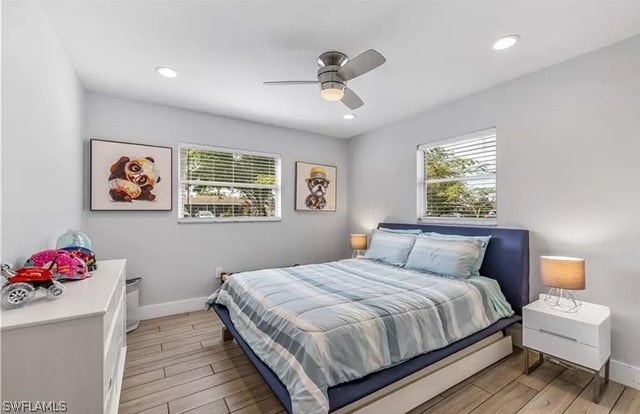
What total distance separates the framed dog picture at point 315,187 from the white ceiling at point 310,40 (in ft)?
5.03

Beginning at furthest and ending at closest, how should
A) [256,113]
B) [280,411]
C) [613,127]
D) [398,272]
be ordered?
1. [256,113]
2. [398,272]
3. [613,127]
4. [280,411]

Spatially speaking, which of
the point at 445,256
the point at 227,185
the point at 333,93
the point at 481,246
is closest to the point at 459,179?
the point at 481,246

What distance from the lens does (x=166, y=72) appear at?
263 cm

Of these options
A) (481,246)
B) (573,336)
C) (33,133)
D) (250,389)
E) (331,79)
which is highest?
(331,79)

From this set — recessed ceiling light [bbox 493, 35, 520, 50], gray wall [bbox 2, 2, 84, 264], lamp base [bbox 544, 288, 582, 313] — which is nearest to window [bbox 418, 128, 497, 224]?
lamp base [bbox 544, 288, 582, 313]

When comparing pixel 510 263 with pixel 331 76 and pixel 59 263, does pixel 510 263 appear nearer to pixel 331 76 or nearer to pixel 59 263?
pixel 331 76

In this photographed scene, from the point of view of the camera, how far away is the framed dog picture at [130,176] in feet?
9.93

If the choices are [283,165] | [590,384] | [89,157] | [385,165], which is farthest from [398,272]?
[89,157]

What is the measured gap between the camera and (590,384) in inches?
82.2

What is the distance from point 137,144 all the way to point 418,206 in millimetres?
3603

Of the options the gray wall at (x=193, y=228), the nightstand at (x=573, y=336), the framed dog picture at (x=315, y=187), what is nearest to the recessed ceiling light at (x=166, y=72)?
the gray wall at (x=193, y=228)

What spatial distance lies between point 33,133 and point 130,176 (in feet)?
5.43

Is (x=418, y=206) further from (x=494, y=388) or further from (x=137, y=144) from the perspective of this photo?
(x=137, y=144)

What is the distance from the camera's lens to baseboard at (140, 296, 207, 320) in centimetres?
330
